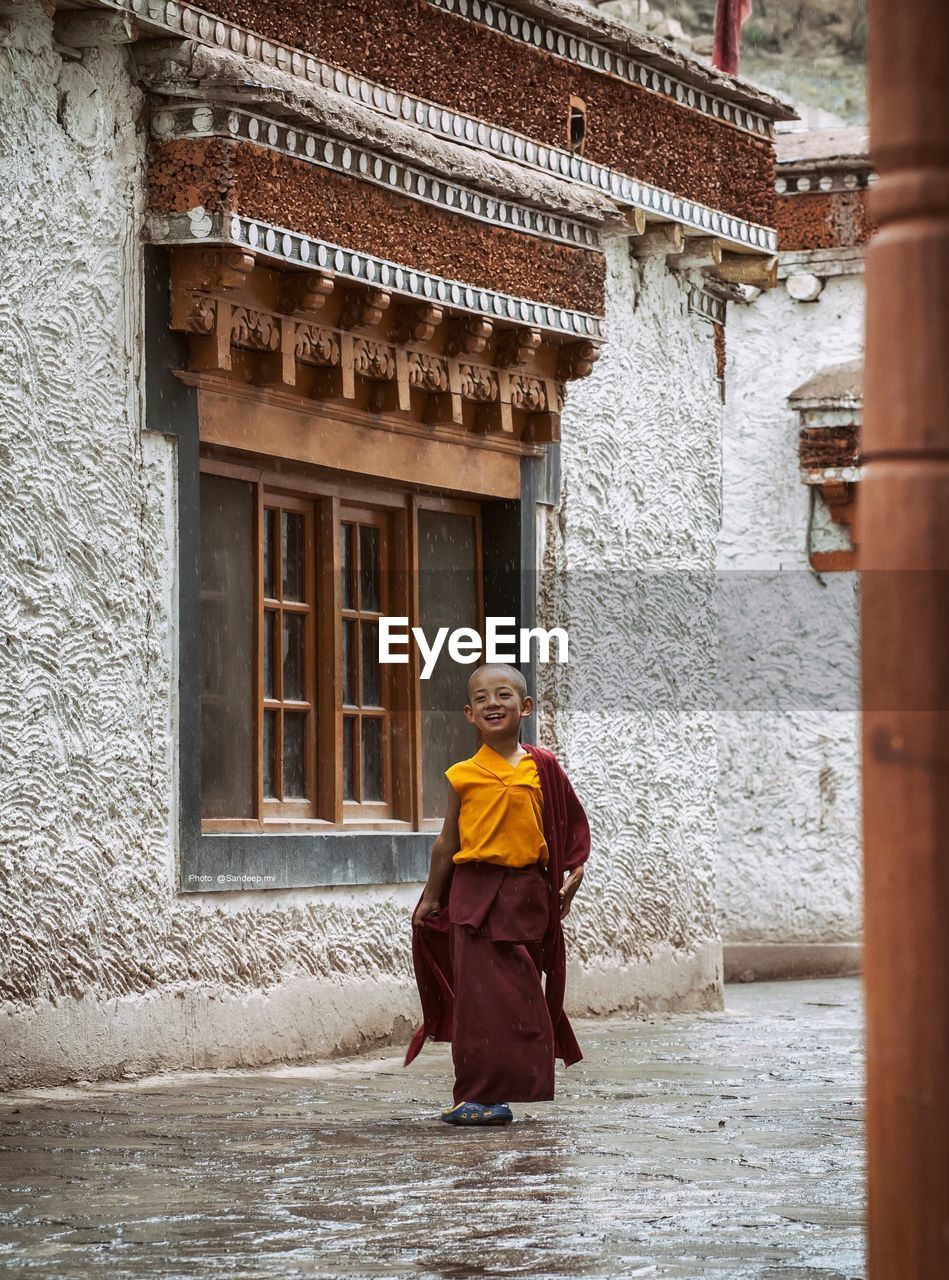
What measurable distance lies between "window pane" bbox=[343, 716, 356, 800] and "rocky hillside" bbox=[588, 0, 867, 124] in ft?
58.1

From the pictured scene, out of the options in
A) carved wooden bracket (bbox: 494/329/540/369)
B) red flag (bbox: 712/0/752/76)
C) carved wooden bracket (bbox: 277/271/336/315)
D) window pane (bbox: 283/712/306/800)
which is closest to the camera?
carved wooden bracket (bbox: 277/271/336/315)

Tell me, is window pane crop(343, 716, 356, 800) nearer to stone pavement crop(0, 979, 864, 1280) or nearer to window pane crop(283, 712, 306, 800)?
window pane crop(283, 712, 306, 800)

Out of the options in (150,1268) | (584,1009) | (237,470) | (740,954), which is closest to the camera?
(150,1268)

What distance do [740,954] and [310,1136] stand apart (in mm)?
8550

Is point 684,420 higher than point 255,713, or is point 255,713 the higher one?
point 684,420

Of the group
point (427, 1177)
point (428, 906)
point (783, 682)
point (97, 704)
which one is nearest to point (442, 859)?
point (428, 906)

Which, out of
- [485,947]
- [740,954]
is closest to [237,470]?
[485,947]

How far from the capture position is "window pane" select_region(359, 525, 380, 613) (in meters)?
10.2

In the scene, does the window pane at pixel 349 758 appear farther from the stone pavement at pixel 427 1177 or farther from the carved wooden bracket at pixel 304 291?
the carved wooden bracket at pixel 304 291

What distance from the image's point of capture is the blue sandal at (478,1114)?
711 centimetres

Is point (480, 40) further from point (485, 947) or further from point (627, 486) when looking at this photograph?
point (485, 947)

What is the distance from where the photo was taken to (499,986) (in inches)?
287

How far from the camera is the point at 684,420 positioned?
40.4ft

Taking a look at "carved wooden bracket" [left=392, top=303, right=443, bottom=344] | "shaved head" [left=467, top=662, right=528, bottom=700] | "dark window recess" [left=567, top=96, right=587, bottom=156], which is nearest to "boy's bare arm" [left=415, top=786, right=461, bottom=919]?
"shaved head" [left=467, top=662, right=528, bottom=700]
